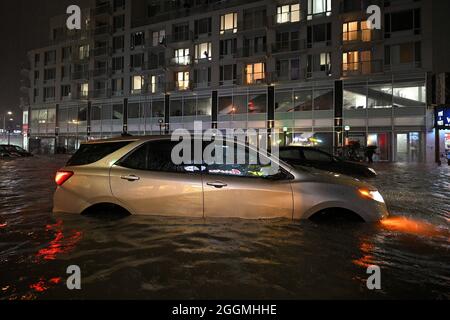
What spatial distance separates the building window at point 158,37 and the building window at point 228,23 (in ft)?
23.9

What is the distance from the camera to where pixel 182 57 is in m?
42.6

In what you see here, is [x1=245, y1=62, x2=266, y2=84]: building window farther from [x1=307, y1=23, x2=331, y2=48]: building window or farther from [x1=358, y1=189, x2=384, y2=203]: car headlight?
[x1=358, y1=189, x2=384, y2=203]: car headlight

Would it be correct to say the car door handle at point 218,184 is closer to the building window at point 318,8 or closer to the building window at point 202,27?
the building window at point 318,8


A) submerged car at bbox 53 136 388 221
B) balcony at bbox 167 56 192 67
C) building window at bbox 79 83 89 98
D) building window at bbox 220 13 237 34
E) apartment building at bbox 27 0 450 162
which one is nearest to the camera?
submerged car at bbox 53 136 388 221

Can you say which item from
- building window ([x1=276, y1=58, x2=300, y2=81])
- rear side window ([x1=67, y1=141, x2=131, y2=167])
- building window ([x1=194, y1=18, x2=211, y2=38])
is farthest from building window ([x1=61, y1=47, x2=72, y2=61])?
rear side window ([x1=67, y1=141, x2=131, y2=167])

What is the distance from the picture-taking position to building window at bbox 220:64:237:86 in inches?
1549

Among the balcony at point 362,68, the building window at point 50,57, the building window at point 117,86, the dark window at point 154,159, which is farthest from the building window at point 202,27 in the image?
the dark window at point 154,159

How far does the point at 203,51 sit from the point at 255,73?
6.98 metres

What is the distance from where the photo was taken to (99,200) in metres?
5.65

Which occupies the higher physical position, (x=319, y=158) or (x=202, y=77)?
(x=202, y=77)

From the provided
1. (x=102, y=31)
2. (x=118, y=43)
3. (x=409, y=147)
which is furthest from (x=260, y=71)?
(x=102, y=31)

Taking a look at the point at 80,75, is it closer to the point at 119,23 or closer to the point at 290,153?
the point at 119,23

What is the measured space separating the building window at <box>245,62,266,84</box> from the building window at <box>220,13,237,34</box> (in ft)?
14.3
